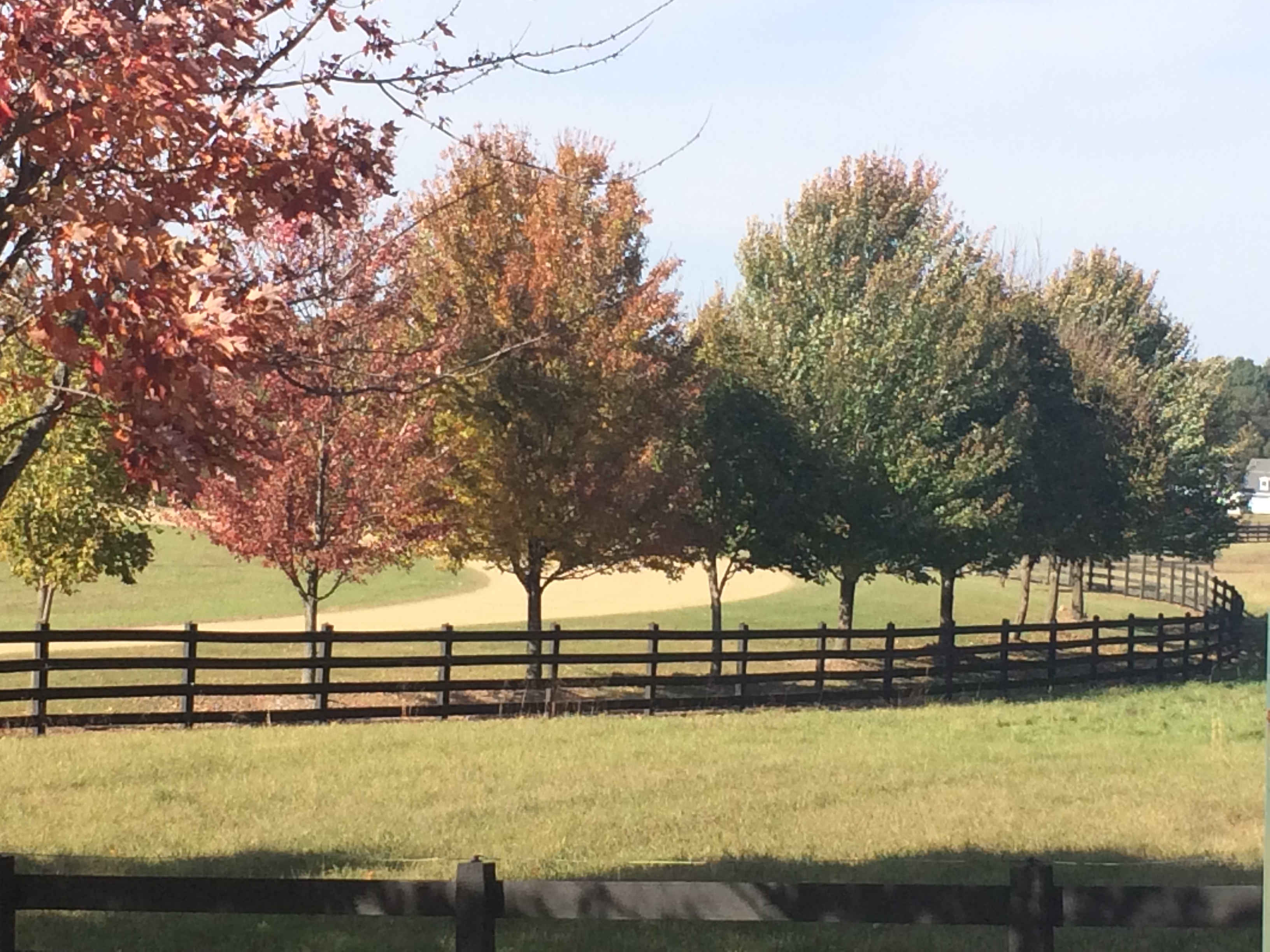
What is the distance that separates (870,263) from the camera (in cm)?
3450

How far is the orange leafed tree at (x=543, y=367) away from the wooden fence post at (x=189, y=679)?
5.78 meters

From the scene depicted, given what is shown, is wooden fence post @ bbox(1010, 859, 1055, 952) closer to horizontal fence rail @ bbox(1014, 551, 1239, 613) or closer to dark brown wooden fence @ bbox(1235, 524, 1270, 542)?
horizontal fence rail @ bbox(1014, 551, 1239, 613)

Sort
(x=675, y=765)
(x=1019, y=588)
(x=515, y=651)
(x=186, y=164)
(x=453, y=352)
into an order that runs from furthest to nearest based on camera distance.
Result: (x=1019, y=588) → (x=515, y=651) → (x=453, y=352) → (x=675, y=765) → (x=186, y=164)

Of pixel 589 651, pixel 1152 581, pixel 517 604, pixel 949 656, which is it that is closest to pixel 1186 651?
pixel 949 656

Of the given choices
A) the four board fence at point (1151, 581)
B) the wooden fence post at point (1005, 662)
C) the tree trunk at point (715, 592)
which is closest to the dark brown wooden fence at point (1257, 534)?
the four board fence at point (1151, 581)

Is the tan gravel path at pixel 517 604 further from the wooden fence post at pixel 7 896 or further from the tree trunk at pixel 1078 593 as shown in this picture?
the wooden fence post at pixel 7 896

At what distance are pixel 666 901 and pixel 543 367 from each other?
18737 millimetres

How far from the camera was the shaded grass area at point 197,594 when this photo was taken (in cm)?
4128

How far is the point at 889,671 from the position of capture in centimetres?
2395

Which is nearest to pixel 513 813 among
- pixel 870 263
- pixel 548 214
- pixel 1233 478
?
pixel 548 214

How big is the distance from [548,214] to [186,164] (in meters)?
17.9

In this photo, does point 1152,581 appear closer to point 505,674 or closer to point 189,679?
point 505,674

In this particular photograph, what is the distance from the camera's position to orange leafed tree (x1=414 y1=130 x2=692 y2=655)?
23703mm

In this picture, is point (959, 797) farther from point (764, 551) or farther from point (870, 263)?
point (870, 263)
